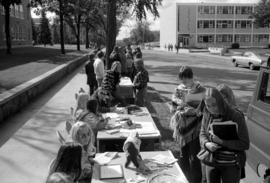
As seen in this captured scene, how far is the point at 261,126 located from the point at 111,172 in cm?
201

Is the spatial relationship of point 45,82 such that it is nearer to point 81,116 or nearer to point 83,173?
point 81,116

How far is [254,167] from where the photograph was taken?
4.41 meters

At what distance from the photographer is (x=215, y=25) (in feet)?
287

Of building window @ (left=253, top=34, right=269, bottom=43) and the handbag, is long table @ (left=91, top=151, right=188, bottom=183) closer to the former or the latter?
Answer: the handbag

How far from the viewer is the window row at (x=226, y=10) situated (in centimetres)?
8744

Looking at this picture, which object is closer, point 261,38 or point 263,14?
point 263,14

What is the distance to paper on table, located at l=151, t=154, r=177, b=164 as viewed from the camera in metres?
4.05

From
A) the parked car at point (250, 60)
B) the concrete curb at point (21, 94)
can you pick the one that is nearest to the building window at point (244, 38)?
the parked car at point (250, 60)

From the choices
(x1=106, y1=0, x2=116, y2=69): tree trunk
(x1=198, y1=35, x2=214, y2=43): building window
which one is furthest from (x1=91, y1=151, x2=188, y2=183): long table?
(x1=198, y1=35, x2=214, y2=43): building window

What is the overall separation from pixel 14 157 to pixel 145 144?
280cm

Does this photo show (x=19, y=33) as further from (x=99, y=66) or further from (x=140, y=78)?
(x=140, y=78)

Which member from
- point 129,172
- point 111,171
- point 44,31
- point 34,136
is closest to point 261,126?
point 129,172

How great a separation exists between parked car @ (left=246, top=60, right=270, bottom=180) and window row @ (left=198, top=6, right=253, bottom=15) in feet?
285

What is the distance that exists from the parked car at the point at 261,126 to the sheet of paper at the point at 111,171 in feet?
5.59
